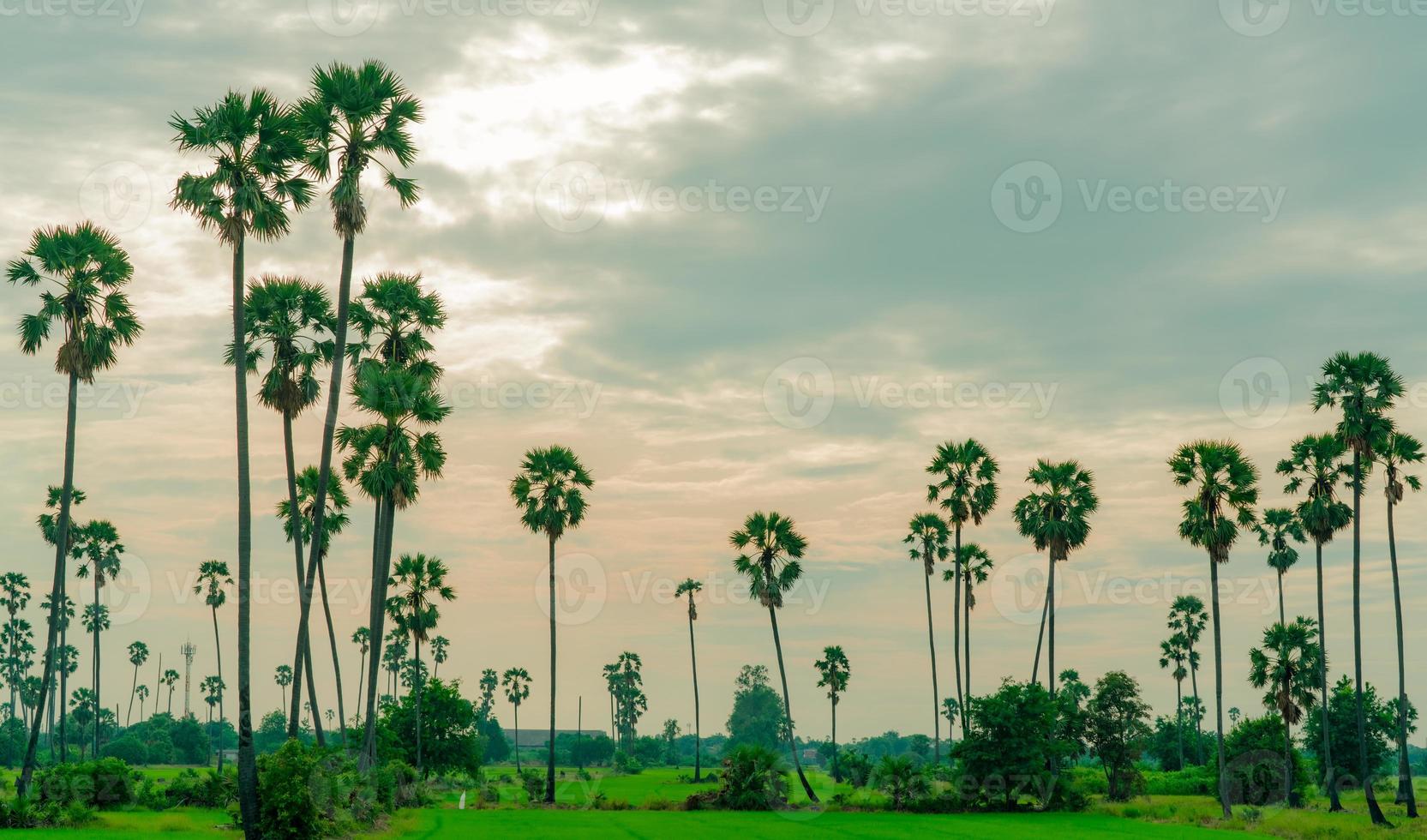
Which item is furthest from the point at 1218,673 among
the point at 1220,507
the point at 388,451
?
the point at 388,451

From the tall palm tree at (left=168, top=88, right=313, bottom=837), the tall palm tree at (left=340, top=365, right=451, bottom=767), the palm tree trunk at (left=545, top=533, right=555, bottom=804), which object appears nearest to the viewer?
the tall palm tree at (left=168, top=88, right=313, bottom=837)

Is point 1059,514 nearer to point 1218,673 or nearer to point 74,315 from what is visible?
point 1218,673

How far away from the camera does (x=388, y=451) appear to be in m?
47.9

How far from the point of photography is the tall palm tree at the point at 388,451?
47.6 meters

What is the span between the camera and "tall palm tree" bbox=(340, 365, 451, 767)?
156ft

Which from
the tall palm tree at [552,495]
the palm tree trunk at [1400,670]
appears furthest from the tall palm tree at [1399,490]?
the tall palm tree at [552,495]

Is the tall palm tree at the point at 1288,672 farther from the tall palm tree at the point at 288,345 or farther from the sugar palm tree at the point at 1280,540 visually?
the tall palm tree at the point at 288,345

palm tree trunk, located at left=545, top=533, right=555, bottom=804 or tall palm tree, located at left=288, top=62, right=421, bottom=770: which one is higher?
tall palm tree, located at left=288, top=62, right=421, bottom=770

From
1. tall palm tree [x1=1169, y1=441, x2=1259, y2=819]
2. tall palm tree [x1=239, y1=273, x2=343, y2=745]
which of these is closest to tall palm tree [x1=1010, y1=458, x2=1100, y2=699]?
tall palm tree [x1=1169, y1=441, x2=1259, y2=819]

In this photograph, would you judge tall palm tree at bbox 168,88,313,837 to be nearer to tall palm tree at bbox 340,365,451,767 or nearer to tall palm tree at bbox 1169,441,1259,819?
tall palm tree at bbox 340,365,451,767

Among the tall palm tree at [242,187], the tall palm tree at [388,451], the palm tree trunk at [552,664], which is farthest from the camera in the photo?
the palm tree trunk at [552,664]

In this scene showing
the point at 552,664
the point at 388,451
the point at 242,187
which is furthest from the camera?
the point at 552,664

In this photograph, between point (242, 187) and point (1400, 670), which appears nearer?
point (242, 187)

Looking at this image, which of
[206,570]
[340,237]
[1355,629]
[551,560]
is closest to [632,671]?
[206,570]
